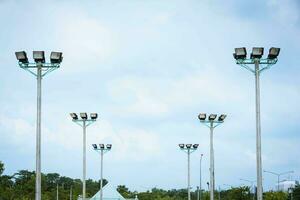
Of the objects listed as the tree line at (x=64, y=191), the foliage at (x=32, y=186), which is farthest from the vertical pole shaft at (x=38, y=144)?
the foliage at (x=32, y=186)

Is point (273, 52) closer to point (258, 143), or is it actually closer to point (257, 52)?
point (257, 52)

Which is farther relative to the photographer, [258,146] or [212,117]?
[212,117]

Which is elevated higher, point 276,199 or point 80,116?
point 80,116

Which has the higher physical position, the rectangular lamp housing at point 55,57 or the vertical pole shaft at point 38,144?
the rectangular lamp housing at point 55,57


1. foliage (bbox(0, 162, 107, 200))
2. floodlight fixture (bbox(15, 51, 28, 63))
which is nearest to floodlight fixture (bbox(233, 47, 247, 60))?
floodlight fixture (bbox(15, 51, 28, 63))

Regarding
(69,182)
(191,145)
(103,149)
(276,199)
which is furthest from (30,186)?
(191,145)

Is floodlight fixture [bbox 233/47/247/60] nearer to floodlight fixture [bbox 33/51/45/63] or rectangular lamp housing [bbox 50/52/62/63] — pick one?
rectangular lamp housing [bbox 50/52/62/63]

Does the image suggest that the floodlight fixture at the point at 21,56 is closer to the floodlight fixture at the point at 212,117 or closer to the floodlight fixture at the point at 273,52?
the floodlight fixture at the point at 273,52

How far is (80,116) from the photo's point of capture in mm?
44750

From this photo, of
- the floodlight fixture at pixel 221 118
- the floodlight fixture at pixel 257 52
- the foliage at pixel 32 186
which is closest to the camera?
the floodlight fixture at pixel 257 52

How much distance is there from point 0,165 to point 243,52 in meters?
75.7

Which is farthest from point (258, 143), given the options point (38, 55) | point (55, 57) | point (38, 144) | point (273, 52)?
point (38, 55)

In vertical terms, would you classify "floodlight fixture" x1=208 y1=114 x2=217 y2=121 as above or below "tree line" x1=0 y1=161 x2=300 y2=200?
above

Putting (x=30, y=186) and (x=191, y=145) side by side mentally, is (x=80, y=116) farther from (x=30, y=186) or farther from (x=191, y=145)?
(x=30, y=186)
